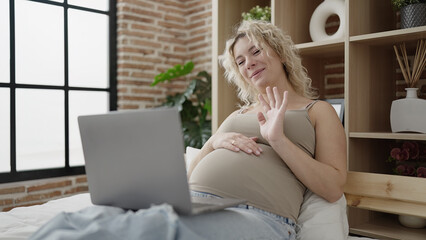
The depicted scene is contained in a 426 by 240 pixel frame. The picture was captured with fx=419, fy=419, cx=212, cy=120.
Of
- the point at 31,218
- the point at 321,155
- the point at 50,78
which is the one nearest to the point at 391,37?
the point at 321,155

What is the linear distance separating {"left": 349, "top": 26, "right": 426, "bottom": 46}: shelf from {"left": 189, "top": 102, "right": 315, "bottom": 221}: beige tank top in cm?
71

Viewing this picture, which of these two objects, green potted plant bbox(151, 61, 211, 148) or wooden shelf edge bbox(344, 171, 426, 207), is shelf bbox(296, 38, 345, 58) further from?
green potted plant bbox(151, 61, 211, 148)

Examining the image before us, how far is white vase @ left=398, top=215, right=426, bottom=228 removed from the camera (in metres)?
2.03

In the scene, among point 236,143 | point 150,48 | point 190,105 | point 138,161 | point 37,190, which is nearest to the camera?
point 138,161

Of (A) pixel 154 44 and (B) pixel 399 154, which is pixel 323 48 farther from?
(A) pixel 154 44

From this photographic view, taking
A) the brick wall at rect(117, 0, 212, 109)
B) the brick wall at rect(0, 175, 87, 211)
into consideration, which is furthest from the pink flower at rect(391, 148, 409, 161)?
the brick wall at rect(0, 175, 87, 211)

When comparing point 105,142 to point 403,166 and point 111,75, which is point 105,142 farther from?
point 111,75

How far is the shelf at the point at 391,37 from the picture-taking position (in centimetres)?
190

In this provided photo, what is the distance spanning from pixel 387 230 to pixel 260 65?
3.39 feet

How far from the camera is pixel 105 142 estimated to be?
3.84 feet

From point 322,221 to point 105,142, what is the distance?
77 centimetres

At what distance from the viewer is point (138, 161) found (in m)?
1.09

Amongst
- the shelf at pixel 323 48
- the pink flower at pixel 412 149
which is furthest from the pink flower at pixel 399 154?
the shelf at pixel 323 48

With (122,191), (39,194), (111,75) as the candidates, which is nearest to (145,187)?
(122,191)
